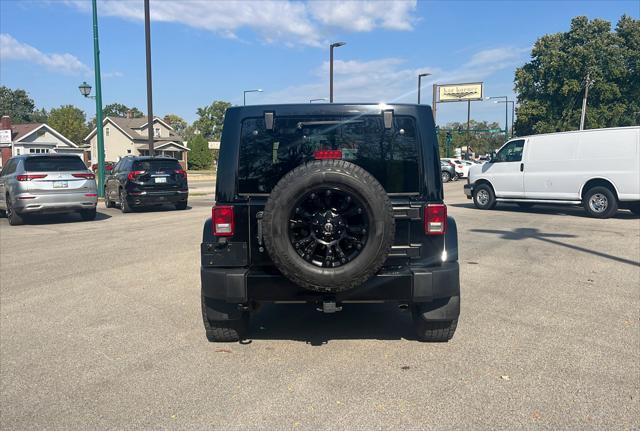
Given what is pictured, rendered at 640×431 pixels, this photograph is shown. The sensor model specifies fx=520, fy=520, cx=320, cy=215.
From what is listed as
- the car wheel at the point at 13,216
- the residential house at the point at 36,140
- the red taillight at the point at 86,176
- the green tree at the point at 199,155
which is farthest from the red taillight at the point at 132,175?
the green tree at the point at 199,155

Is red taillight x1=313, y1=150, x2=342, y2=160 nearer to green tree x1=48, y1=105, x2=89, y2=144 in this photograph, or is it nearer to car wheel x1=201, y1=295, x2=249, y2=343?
car wheel x1=201, y1=295, x2=249, y2=343

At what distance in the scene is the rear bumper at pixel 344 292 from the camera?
3861 millimetres

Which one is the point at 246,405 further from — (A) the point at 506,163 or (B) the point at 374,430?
(A) the point at 506,163

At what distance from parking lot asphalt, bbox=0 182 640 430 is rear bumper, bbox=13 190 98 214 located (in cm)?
528

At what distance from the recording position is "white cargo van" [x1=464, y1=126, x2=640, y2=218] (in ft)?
42.0

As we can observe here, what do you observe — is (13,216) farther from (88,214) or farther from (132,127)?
(132,127)

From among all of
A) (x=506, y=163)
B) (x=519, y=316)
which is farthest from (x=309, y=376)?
(x=506, y=163)

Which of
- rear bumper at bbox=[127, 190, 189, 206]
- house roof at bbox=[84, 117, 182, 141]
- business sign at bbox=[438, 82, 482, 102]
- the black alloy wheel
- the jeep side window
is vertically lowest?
rear bumper at bbox=[127, 190, 189, 206]

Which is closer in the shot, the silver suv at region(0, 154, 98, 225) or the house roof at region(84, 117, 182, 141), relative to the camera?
the silver suv at region(0, 154, 98, 225)

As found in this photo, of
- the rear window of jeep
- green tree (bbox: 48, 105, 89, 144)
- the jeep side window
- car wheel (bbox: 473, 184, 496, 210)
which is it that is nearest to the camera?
the rear window of jeep

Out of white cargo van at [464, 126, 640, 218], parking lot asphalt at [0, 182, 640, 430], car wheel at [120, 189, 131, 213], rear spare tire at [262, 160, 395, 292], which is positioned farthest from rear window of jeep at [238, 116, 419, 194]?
car wheel at [120, 189, 131, 213]

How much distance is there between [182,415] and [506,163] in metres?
13.8

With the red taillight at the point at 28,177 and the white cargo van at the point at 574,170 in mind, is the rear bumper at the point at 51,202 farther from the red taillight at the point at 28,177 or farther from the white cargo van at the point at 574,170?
the white cargo van at the point at 574,170

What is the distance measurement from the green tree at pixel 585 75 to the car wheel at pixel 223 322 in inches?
1740
